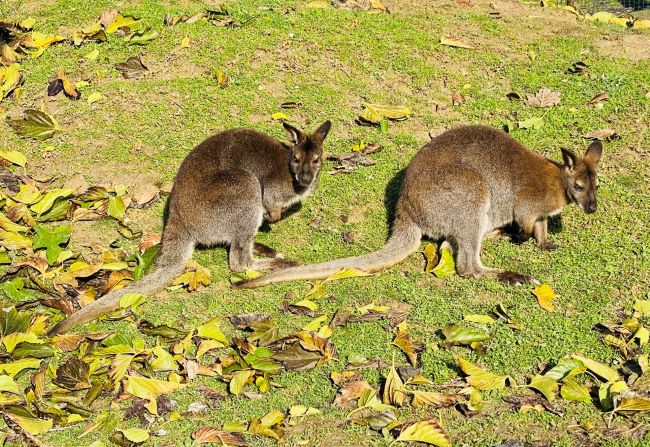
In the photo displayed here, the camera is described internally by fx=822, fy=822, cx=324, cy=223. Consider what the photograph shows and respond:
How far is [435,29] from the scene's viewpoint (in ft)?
29.7

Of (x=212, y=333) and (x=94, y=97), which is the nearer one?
(x=212, y=333)

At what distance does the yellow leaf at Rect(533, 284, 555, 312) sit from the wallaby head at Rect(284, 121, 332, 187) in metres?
2.08

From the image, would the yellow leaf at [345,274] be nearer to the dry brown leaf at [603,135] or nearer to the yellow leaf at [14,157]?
the dry brown leaf at [603,135]

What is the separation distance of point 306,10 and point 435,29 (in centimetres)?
148

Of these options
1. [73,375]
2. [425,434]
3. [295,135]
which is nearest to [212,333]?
[73,375]

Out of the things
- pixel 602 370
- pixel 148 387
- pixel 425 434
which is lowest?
pixel 148 387

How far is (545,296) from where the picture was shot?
19.4 feet

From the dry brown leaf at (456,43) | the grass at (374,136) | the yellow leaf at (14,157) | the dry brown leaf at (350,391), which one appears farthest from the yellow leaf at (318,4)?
the dry brown leaf at (350,391)

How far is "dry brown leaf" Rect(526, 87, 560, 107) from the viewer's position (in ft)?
26.3

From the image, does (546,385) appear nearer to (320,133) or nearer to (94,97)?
(320,133)

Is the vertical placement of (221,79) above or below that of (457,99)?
below

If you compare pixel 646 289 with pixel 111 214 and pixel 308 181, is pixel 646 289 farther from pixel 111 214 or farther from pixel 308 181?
pixel 111 214

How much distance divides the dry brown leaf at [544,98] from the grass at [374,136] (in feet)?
0.39

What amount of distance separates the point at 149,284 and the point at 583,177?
136 inches
